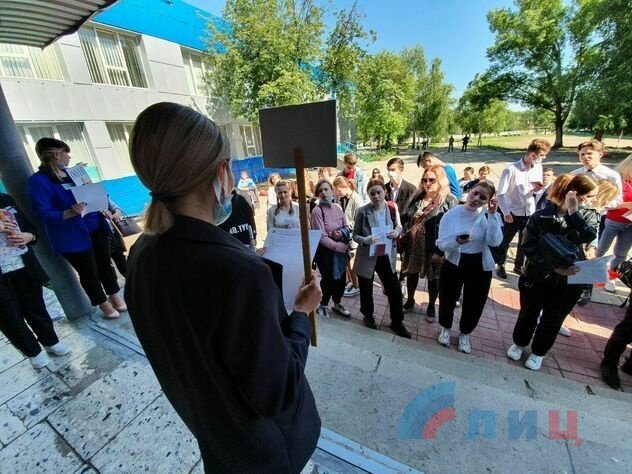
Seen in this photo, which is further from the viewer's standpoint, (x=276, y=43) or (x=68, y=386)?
(x=276, y=43)

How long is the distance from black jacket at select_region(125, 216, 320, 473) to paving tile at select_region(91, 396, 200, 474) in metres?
A: 1.10

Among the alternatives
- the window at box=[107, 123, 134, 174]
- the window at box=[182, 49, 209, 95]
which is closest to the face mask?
the window at box=[107, 123, 134, 174]

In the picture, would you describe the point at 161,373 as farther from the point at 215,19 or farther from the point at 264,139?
the point at 215,19

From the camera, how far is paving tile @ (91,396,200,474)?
1785 mm

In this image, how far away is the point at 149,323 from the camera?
922 mm

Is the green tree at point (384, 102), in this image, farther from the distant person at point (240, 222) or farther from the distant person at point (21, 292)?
the distant person at point (21, 292)

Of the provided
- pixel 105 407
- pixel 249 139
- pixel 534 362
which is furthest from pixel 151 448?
pixel 249 139

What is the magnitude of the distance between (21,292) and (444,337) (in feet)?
13.8

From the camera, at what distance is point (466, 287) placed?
3.02 metres

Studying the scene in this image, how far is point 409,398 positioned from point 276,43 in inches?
521

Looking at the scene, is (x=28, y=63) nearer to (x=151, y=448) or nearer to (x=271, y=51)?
(x=271, y=51)

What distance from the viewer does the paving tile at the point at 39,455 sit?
5.92ft

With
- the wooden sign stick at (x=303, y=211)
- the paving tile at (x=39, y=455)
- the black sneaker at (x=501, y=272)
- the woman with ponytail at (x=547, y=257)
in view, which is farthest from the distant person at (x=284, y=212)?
the black sneaker at (x=501, y=272)

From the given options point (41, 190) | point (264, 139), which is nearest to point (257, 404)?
point (264, 139)
